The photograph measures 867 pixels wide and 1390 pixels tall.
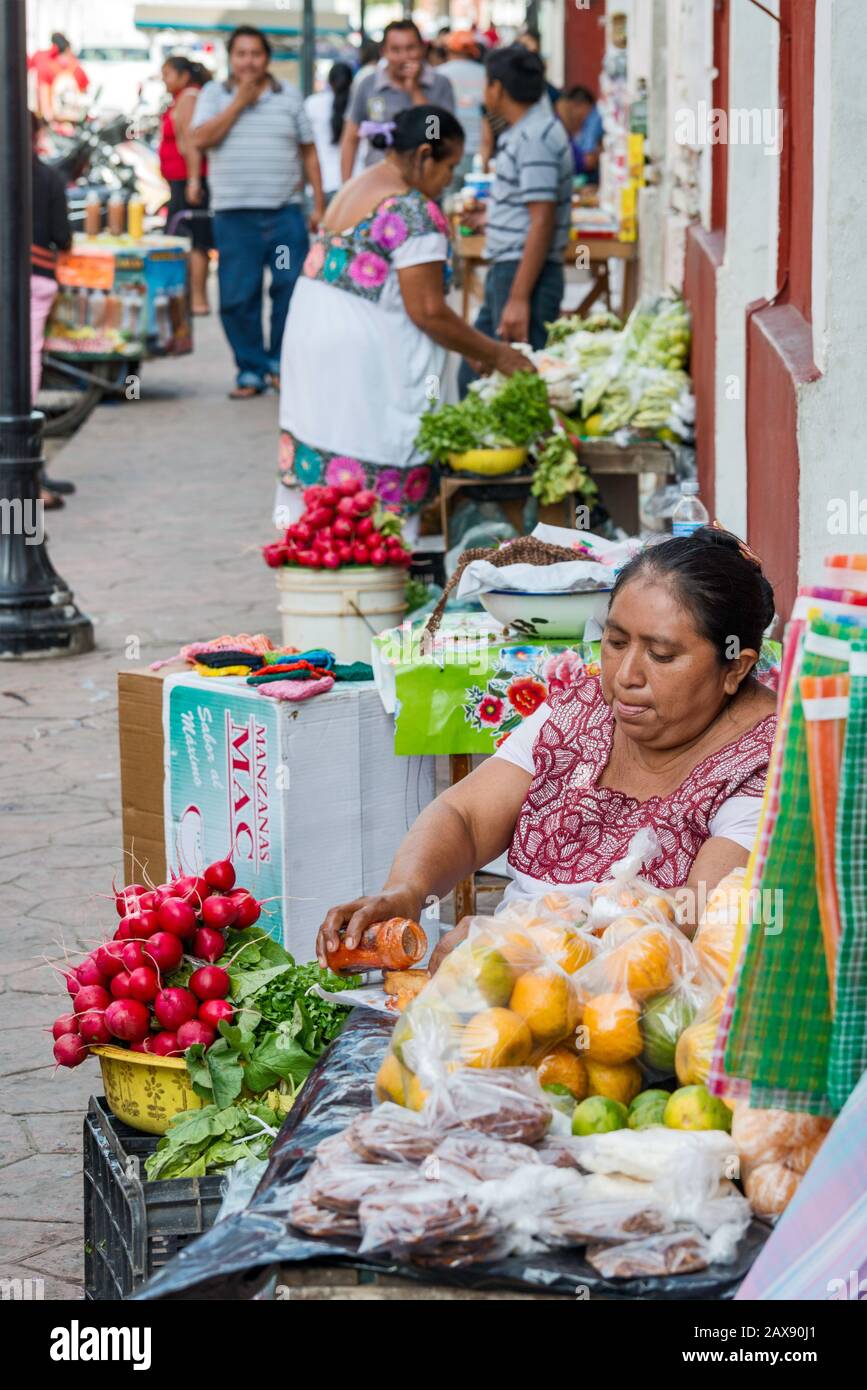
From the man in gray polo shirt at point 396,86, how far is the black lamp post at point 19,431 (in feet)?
10.7

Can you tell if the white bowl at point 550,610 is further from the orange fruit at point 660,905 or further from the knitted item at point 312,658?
the orange fruit at point 660,905

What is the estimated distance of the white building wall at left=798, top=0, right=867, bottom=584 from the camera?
147 inches

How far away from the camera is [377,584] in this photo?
5.36 m

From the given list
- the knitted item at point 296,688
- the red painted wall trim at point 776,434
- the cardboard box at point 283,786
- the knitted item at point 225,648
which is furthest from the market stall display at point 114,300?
the knitted item at point 296,688

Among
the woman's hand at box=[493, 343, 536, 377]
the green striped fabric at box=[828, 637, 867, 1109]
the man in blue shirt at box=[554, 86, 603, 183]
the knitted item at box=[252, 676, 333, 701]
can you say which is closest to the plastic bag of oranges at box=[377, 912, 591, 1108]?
the green striped fabric at box=[828, 637, 867, 1109]

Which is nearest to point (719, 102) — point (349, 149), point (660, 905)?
point (660, 905)

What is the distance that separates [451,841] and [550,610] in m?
1.29

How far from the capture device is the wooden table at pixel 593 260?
1225 centimetres

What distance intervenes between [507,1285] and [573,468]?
16.9ft

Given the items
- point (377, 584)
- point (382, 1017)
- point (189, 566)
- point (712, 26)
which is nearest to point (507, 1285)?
point (382, 1017)

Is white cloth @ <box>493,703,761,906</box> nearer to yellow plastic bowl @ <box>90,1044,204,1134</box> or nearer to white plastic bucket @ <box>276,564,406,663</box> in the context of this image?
yellow plastic bowl @ <box>90,1044,204,1134</box>

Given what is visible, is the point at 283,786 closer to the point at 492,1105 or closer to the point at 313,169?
the point at 492,1105

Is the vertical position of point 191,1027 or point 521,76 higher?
point 521,76

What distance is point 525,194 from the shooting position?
8.62 m
